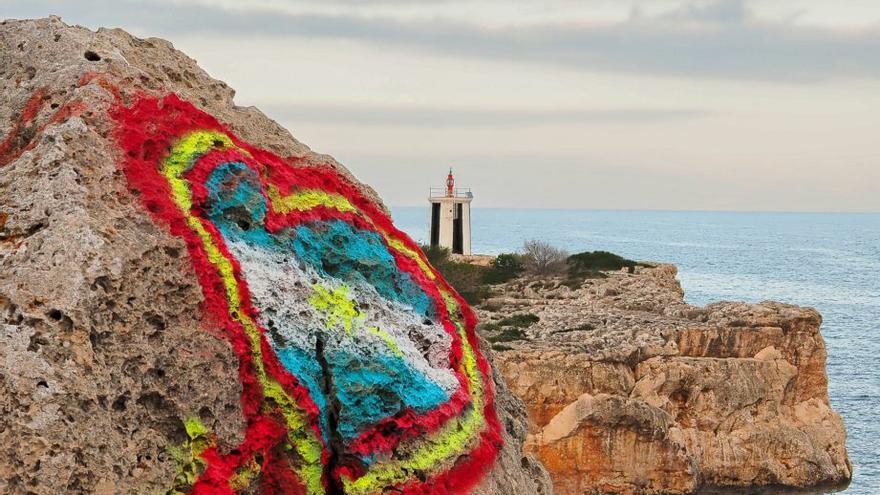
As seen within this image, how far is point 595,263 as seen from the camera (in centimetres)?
5853

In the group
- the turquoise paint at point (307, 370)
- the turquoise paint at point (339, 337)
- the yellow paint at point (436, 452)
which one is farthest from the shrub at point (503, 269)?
the turquoise paint at point (307, 370)

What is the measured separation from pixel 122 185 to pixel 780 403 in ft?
82.3

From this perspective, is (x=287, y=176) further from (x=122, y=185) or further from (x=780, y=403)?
(x=780, y=403)

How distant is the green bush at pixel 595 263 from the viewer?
56344 mm

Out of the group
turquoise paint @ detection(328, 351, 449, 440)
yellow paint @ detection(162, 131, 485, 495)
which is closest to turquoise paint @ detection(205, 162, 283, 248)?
yellow paint @ detection(162, 131, 485, 495)

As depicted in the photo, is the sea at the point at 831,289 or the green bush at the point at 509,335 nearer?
the green bush at the point at 509,335

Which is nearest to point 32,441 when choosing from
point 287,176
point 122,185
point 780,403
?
point 122,185

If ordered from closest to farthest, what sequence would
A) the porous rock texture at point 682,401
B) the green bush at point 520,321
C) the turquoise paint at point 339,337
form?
the turquoise paint at point 339,337
the porous rock texture at point 682,401
the green bush at point 520,321

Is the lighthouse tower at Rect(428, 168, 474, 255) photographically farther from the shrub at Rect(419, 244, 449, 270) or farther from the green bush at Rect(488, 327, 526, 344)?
the green bush at Rect(488, 327, 526, 344)

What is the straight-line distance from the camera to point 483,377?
10.2 metres

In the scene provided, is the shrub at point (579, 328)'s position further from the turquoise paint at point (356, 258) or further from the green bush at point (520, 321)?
the turquoise paint at point (356, 258)

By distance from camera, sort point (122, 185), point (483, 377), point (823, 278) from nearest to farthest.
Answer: point (122, 185) → point (483, 377) → point (823, 278)

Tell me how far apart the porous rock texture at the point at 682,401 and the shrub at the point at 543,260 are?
21.5 m

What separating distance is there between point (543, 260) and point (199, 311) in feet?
166
